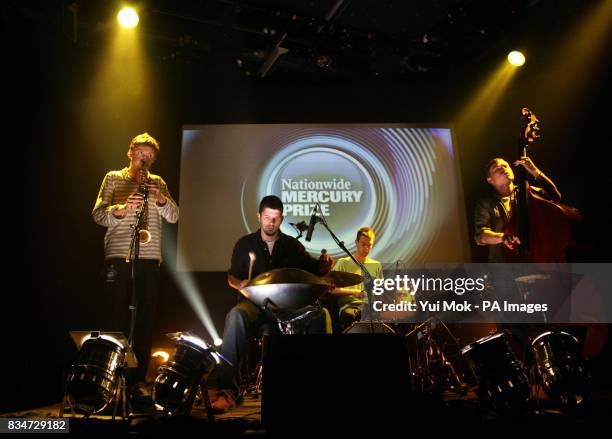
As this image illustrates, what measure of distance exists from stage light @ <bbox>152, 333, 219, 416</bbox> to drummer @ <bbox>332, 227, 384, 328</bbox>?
5.84ft

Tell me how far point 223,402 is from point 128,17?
11.7 ft

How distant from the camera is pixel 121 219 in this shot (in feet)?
12.0

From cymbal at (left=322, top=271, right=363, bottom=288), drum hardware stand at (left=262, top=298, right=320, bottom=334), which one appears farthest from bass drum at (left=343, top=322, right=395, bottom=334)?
drum hardware stand at (left=262, top=298, right=320, bottom=334)

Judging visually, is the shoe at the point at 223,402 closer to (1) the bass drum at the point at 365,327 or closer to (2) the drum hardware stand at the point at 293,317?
(2) the drum hardware stand at the point at 293,317

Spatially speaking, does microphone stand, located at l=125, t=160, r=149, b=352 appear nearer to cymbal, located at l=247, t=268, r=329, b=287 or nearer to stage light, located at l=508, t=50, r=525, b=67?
cymbal, located at l=247, t=268, r=329, b=287

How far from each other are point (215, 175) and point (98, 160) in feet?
3.87

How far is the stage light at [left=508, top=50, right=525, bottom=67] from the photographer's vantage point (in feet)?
17.3

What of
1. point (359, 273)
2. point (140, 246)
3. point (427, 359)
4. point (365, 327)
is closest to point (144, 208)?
point (140, 246)

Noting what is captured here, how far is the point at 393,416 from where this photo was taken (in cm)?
200

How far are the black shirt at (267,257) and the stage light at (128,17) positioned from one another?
2.37 m

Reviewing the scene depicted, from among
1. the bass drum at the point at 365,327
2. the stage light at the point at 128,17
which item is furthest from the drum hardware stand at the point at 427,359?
the stage light at the point at 128,17

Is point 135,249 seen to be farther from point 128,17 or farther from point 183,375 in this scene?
point 128,17

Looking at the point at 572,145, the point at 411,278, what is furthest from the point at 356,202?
the point at 572,145

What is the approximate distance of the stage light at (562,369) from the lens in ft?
8.41
